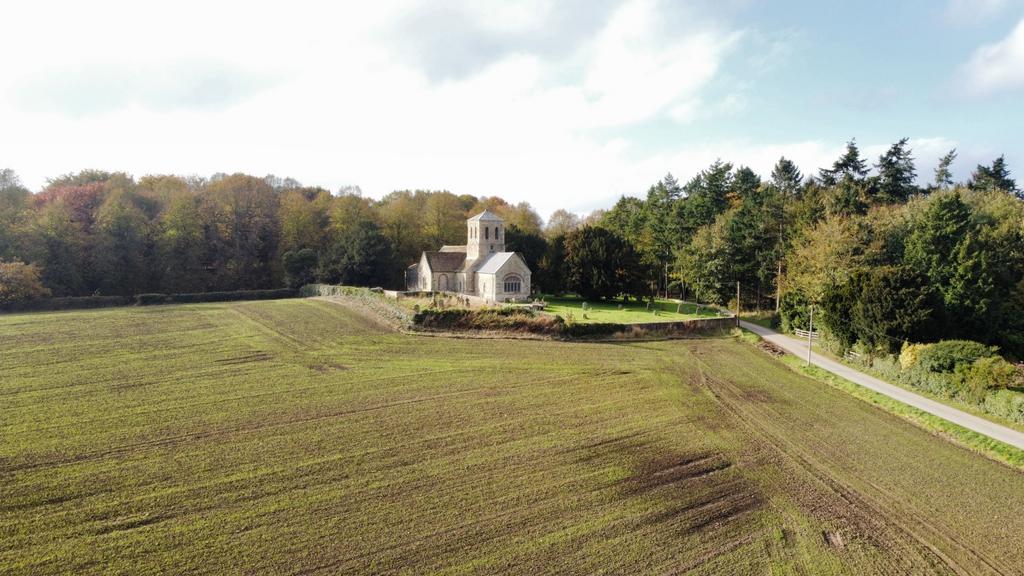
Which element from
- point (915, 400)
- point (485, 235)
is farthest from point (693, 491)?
point (485, 235)

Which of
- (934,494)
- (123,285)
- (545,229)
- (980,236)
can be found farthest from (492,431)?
(545,229)

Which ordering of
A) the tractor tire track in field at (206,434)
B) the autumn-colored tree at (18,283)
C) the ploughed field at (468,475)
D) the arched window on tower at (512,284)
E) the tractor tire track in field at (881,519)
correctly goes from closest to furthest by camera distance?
1. the ploughed field at (468,475)
2. the tractor tire track in field at (881,519)
3. the tractor tire track in field at (206,434)
4. the autumn-colored tree at (18,283)
5. the arched window on tower at (512,284)

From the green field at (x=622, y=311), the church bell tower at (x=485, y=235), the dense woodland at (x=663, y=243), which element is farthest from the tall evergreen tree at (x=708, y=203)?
the church bell tower at (x=485, y=235)

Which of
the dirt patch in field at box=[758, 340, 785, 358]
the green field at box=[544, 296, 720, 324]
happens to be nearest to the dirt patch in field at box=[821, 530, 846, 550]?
the dirt patch in field at box=[758, 340, 785, 358]

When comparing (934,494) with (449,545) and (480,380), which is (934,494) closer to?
(449,545)

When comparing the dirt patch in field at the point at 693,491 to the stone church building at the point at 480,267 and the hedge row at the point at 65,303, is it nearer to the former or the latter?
the stone church building at the point at 480,267

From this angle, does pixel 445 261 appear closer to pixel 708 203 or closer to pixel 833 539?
pixel 708 203

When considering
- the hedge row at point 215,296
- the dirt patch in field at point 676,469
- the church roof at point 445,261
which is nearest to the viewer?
the dirt patch in field at point 676,469
